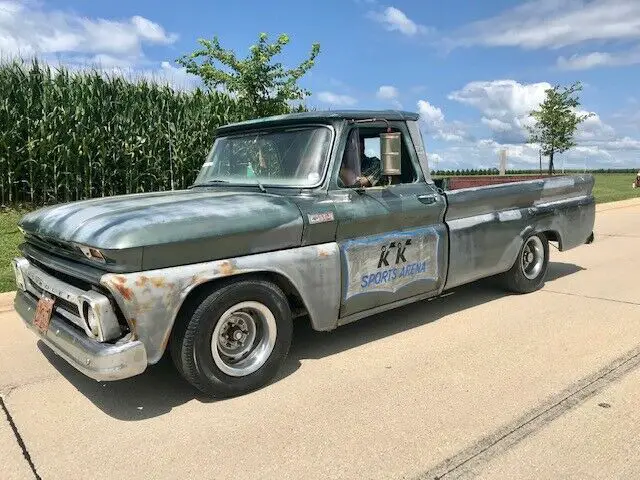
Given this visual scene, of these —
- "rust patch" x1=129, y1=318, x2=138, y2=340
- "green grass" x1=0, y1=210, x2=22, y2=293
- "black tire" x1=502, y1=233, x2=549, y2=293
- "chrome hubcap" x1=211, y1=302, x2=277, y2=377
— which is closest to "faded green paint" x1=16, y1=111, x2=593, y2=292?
"rust patch" x1=129, y1=318, x2=138, y2=340

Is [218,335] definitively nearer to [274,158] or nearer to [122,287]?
[122,287]

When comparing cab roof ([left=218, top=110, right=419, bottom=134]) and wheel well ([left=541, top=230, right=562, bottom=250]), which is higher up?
cab roof ([left=218, top=110, right=419, bottom=134])

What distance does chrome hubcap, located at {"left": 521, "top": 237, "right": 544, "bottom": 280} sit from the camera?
622 cm

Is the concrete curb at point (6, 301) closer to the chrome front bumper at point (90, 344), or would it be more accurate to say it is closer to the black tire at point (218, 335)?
the chrome front bumper at point (90, 344)

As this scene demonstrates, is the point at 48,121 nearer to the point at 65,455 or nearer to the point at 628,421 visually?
the point at 65,455

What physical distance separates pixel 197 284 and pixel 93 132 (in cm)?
852

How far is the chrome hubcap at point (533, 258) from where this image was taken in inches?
245

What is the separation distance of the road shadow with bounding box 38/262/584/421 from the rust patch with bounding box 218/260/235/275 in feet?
2.80

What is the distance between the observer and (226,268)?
353 centimetres

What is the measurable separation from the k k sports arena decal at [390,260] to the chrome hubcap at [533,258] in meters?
1.88

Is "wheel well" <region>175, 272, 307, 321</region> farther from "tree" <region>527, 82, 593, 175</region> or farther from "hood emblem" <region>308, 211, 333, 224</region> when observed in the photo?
"tree" <region>527, 82, 593, 175</region>

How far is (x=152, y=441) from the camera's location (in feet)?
10.4

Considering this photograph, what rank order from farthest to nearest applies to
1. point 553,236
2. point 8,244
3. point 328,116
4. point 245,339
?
point 8,244 → point 553,236 → point 328,116 → point 245,339

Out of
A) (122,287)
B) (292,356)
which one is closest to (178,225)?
(122,287)
